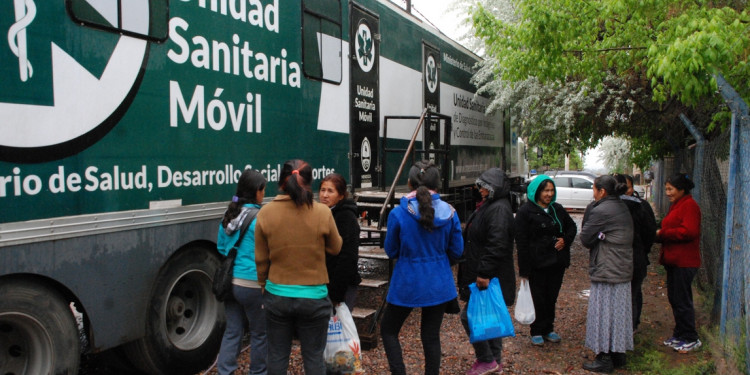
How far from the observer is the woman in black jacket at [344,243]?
148 inches

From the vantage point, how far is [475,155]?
11.5 metres

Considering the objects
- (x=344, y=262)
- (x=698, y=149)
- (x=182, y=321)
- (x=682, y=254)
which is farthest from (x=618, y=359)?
(x=182, y=321)

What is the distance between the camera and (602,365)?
481 cm

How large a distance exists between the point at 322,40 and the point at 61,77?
9.52 feet

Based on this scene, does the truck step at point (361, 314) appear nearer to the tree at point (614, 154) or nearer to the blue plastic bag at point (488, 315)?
the blue plastic bag at point (488, 315)

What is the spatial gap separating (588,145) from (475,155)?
398 cm

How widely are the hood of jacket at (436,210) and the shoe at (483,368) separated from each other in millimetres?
1371

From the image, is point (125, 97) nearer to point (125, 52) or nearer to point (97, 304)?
point (125, 52)

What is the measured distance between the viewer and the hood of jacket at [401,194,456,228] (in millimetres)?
3758

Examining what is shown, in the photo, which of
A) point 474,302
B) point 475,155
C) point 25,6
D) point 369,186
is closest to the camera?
point 25,6

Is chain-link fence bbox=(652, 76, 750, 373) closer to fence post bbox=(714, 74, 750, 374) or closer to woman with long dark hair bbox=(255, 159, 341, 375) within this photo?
fence post bbox=(714, 74, 750, 374)

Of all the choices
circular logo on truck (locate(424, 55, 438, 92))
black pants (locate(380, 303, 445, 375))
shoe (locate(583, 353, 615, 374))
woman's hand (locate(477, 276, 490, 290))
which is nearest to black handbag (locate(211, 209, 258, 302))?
black pants (locate(380, 303, 445, 375))

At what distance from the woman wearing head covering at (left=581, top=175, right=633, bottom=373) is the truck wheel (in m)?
3.88

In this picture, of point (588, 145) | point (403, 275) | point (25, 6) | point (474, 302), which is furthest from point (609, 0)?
point (588, 145)
